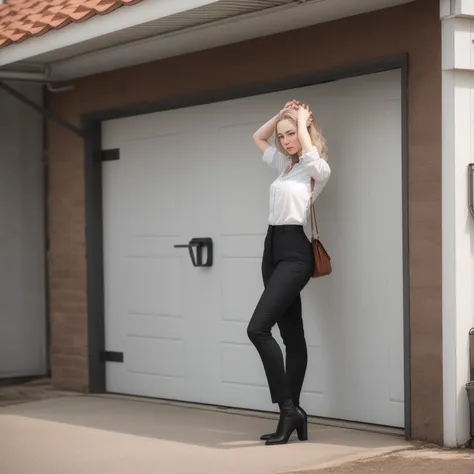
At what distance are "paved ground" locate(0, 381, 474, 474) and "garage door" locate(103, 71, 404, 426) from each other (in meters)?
0.29

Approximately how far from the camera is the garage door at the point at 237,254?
7340 mm

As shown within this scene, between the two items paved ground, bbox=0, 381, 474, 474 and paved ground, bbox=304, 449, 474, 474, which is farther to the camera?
paved ground, bbox=0, 381, 474, 474

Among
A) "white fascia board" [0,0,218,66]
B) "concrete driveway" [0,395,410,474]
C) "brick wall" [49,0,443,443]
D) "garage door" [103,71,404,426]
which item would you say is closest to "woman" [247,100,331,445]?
"concrete driveway" [0,395,410,474]

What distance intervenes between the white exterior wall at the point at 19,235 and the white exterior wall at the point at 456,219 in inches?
187

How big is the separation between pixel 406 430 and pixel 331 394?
791 mm

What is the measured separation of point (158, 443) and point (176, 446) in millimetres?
162

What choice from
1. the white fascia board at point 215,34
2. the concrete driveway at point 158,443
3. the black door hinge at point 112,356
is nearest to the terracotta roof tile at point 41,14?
the white fascia board at point 215,34

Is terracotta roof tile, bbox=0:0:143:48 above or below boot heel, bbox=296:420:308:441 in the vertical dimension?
above

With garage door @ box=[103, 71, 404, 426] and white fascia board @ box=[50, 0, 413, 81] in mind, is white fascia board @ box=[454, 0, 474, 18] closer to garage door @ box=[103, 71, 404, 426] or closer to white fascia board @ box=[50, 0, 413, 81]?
white fascia board @ box=[50, 0, 413, 81]

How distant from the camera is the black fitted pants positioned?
22.7 feet

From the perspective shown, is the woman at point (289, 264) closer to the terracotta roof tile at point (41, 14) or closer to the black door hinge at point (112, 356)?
the terracotta roof tile at point (41, 14)

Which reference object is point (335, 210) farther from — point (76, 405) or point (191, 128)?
point (76, 405)

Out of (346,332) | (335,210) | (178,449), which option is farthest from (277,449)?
(335,210)

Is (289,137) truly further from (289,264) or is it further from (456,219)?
(456,219)
